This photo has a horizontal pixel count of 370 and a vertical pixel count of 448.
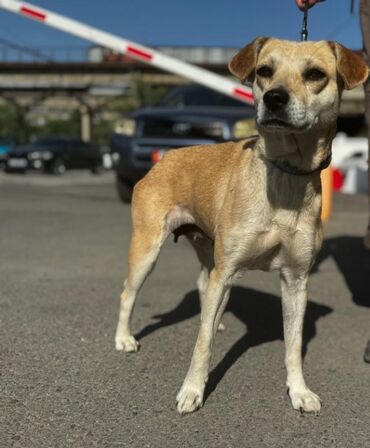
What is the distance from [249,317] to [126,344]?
1210 millimetres

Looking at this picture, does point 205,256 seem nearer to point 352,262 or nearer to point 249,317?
point 249,317

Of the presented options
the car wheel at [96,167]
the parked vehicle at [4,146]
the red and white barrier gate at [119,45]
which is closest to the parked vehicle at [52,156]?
the car wheel at [96,167]

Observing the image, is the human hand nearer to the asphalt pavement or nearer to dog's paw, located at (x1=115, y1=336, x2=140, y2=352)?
the asphalt pavement

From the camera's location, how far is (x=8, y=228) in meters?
8.52

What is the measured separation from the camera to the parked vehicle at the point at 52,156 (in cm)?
2284

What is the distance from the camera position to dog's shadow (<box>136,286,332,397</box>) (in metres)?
3.80

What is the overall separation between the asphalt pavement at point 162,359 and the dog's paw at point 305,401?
1.6 inches

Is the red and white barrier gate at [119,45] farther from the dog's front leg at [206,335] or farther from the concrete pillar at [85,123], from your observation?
the concrete pillar at [85,123]

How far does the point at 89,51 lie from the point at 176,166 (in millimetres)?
51550

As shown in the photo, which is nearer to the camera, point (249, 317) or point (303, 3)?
point (303, 3)

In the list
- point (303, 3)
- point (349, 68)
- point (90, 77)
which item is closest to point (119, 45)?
point (303, 3)

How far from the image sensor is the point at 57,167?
2344cm

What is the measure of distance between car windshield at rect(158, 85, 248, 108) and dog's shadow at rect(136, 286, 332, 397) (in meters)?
6.06

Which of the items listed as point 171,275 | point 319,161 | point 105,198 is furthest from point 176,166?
point 105,198
